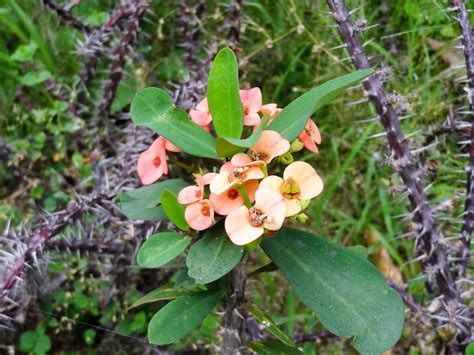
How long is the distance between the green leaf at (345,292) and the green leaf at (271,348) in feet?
0.62

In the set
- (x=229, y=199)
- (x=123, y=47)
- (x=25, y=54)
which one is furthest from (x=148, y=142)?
(x=229, y=199)

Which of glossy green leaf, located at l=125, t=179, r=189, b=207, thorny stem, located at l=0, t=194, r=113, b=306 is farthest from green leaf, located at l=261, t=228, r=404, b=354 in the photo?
thorny stem, located at l=0, t=194, r=113, b=306

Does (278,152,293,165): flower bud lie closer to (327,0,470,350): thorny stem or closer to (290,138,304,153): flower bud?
(290,138,304,153): flower bud

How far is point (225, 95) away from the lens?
948mm

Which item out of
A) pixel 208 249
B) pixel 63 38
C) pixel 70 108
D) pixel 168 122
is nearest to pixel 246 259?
pixel 208 249

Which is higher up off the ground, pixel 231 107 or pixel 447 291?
pixel 231 107

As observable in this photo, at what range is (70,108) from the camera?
2057 mm

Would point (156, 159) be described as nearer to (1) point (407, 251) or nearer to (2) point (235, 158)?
(2) point (235, 158)

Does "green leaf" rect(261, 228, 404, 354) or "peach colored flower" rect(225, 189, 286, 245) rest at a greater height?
"peach colored flower" rect(225, 189, 286, 245)

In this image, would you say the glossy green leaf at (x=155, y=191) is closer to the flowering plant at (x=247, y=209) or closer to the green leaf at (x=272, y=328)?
the flowering plant at (x=247, y=209)

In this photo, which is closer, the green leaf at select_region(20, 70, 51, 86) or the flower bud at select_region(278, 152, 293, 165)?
the flower bud at select_region(278, 152, 293, 165)

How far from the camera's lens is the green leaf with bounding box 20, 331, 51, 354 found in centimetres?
173

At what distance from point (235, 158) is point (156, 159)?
0.68 feet

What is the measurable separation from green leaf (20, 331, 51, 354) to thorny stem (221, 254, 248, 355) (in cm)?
79
